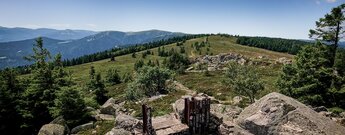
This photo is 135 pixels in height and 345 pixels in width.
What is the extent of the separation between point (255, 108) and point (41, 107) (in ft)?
92.9

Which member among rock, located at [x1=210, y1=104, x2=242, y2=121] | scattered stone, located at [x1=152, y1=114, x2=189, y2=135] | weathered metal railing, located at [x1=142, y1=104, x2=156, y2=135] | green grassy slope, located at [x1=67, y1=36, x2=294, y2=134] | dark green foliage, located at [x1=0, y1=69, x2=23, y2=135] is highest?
weathered metal railing, located at [x1=142, y1=104, x2=156, y2=135]

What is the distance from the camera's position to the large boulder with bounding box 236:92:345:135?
10680 millimetres

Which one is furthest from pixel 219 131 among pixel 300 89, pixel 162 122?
pixel 300 89

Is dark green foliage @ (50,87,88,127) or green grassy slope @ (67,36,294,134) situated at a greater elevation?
dark green foliage @ (50,87,88,127)

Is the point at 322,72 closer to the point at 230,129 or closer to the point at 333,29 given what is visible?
the point at 333,29

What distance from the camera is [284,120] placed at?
1102 cm

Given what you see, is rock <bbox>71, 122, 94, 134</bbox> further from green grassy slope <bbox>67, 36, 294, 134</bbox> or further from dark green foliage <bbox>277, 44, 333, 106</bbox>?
dark green foliage <bbox>277, 44, 333, 106</bbox>

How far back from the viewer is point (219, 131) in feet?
42.1

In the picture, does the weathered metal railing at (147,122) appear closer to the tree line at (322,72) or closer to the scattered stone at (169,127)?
the scattered stone at (169,127)

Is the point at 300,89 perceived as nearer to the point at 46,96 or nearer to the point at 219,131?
the point at 219,131

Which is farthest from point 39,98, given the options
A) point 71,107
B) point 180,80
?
point 180,80

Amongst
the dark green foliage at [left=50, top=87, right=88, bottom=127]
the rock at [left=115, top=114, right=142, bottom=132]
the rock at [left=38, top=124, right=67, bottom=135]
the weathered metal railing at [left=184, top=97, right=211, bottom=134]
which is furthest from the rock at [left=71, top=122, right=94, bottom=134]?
the weathered metal railing at [left=184, top=97, right=211, bottom=134]

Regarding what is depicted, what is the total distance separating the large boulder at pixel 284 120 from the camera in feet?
35.0

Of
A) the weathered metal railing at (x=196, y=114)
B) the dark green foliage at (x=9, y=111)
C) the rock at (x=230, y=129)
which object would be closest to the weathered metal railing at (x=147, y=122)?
the weathered metal railing at (x=196, y=114)
